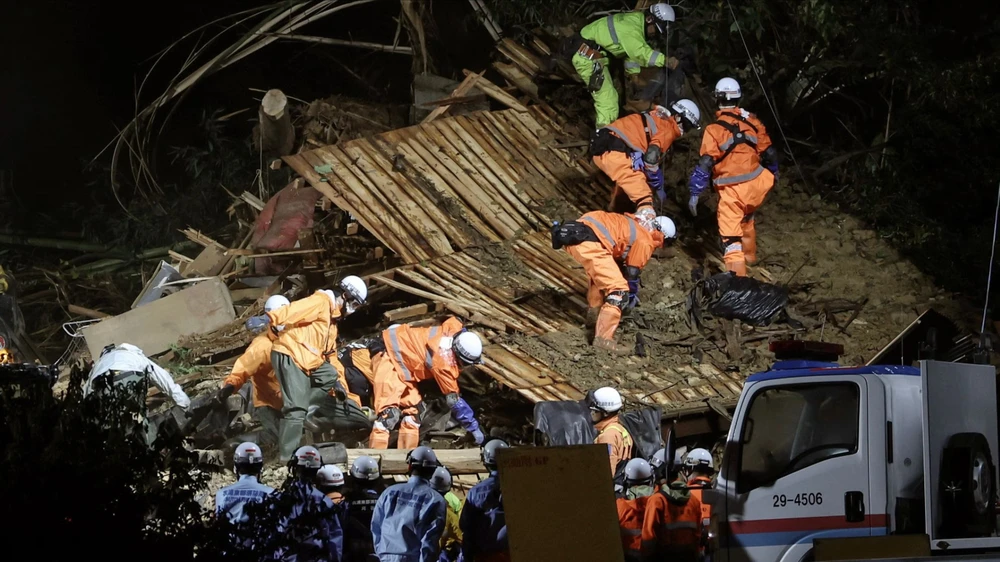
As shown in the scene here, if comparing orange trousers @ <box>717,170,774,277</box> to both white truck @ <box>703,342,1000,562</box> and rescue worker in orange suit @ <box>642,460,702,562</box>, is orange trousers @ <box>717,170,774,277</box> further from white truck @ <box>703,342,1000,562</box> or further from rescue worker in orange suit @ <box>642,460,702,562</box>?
white truck @ <box>703,342,1000,562</box>

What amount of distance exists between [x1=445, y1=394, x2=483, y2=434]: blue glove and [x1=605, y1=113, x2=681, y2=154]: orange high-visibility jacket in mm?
3397

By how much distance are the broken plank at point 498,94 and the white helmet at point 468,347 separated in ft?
16.4

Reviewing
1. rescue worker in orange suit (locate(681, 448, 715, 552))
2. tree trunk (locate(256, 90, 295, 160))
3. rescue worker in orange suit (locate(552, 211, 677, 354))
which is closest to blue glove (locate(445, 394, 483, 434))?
rescue worker in orange suit (locate(552, 211, 677, 354))

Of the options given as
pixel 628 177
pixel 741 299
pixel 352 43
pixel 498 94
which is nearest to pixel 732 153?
pixel 628 177

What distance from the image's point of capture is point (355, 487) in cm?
766

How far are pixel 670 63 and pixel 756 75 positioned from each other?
5.96 ft

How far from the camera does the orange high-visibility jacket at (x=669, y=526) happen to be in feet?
21.1

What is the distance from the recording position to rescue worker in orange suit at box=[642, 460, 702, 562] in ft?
21.0

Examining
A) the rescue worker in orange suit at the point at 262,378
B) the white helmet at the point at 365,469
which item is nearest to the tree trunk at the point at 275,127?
the rescue worker in orange suit at the point at 262,378

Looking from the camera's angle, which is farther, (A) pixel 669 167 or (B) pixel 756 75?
(B) pixel 756 75

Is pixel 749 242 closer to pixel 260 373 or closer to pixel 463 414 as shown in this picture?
pixel 463 414

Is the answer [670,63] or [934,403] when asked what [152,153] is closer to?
[670,63]

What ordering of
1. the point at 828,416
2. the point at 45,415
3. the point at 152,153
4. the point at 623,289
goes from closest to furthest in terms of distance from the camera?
the point at 45,415 → the point at 828,416 → the point at 623,289 → the point at 152,153

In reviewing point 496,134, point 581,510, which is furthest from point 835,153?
point 581,510
